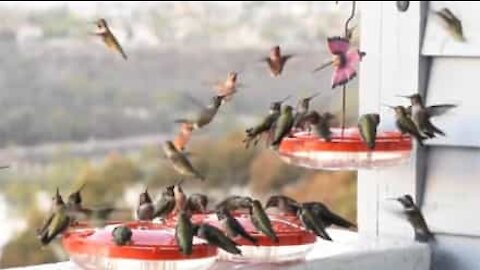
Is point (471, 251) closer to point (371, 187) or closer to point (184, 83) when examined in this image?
point (371, 187)

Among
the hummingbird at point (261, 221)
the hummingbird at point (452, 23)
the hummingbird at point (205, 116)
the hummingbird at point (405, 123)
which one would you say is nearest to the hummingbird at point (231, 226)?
the hummingbird at point (261, 221)

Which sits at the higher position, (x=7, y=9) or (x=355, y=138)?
(x=7, y=9)

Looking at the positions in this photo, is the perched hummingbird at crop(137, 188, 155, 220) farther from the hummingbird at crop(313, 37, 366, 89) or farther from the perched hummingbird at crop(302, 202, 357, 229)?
the hummingbird at crop(313, 37, 366, 89)

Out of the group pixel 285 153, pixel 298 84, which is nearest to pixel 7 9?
pixel 298 84

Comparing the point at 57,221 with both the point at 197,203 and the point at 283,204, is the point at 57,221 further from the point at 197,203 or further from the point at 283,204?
the point at 283,204

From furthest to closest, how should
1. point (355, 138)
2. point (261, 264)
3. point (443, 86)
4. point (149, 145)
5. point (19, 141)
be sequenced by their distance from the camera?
point (149, 145), point (19, 141), point (443, 86), point (355, 138), point (261, 264)

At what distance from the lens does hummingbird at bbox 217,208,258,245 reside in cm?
136

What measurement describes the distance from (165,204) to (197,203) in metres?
0.09

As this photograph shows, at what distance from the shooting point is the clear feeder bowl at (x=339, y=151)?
159 cm

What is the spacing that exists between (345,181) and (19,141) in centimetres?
85

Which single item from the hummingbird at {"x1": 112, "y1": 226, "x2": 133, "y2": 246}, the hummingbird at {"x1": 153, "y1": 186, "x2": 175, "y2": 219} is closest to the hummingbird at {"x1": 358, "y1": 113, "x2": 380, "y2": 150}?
the hummingbird at {"x1": 153, "y1": 186, "x2": 175, "y2": 219}

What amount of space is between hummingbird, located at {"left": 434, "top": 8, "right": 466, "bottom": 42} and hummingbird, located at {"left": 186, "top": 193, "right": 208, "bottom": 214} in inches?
19.2

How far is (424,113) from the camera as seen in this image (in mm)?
1635

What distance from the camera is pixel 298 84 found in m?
2.16
